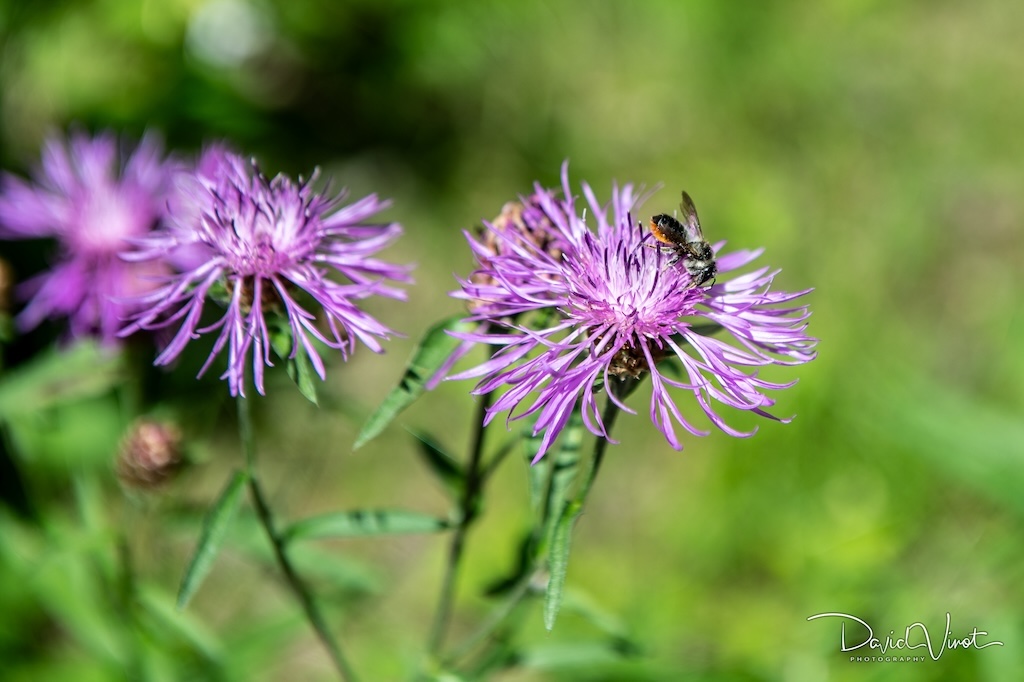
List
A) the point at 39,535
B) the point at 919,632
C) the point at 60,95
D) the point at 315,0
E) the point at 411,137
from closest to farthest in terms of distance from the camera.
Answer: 1. the point at 919,632
2. the point at 39,535
3. the point at 60,95
4. the point at 315,0
5. the point at 411,137

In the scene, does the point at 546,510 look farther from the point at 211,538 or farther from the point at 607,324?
the point at 211,538

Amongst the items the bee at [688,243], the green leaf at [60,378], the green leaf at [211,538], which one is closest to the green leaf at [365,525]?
the green leaf at [211,538]

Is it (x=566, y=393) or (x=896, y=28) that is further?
(x=896, y=28)

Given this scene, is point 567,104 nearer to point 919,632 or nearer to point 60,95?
point 60,95

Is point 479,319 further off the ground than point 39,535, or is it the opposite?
point 479,319

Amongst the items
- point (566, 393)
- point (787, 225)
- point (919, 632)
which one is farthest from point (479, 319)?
point (787, 225)

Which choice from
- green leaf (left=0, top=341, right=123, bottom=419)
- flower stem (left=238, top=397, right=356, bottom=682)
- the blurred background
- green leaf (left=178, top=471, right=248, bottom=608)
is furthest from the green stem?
green leaf (left=0, top=341, right=123, bottom=419)

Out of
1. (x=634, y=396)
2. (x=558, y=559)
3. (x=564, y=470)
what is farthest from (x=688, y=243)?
(x=634, y=396)

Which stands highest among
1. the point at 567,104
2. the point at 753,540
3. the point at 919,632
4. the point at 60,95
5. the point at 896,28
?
the point at 896,28
